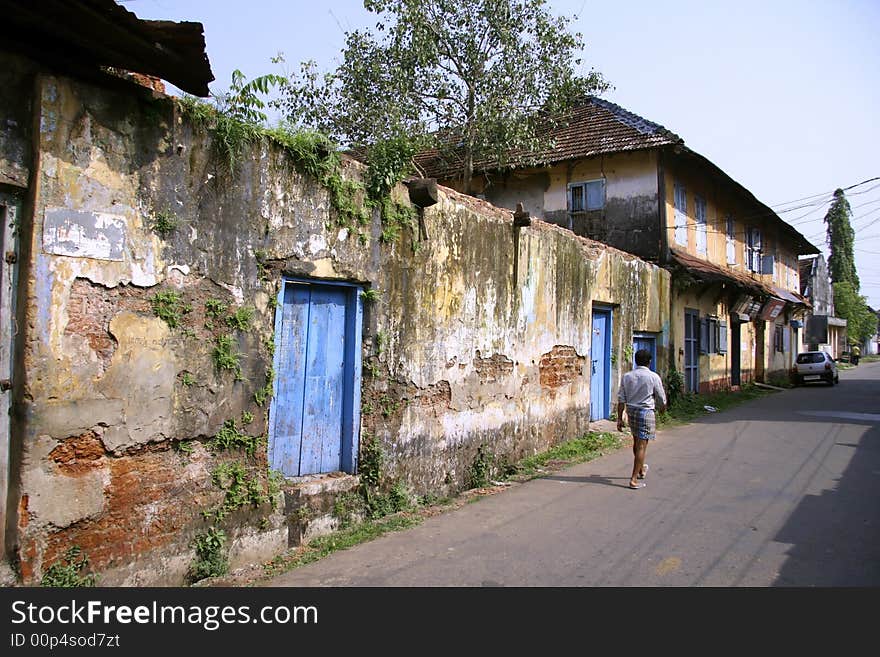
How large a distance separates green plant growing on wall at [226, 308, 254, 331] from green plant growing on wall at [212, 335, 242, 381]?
11cm

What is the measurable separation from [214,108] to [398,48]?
11944 millimetres

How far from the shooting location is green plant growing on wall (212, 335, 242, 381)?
15.1 ft

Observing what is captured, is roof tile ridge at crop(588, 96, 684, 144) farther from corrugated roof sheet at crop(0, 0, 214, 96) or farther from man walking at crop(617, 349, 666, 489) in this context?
corrugated roof sheet at crop(0, 0, 214, 96)

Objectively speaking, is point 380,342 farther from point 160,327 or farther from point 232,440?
point 160,327

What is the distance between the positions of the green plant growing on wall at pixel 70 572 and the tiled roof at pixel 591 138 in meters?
14.1

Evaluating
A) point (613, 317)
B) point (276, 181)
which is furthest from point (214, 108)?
point (613, 317)

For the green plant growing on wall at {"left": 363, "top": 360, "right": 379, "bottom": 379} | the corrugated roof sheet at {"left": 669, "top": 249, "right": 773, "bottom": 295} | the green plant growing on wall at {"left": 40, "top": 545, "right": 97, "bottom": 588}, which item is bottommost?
the green plant growing on wall at {"left": 40, "top": 545, "right": 97, "bottom": 588}

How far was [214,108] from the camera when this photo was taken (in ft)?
15.1

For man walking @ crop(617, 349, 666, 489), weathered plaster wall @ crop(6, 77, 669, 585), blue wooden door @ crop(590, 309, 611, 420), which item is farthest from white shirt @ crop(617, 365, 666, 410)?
blue wooden door @ crop(590, 309, 611, 420)

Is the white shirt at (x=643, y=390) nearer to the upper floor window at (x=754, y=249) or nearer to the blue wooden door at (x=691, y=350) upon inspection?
the blue wooden door at (x=691, y=350)

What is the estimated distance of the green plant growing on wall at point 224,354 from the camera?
15.1 ft

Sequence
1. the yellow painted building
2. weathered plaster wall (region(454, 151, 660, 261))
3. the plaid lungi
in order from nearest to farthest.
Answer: the plaid lungi
the yellow painted building
weathered plaster wall (region(454, 151, 660, 261))

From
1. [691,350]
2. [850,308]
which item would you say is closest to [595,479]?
[691,350]

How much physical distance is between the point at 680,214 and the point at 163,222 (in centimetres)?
1464
